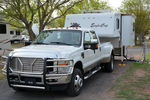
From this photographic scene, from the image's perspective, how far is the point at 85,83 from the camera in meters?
7.42

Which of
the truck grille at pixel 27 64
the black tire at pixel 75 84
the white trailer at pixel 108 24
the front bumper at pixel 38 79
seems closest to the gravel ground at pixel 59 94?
the black tire at pixel 75 84

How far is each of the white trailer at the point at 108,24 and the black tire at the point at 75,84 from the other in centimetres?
453

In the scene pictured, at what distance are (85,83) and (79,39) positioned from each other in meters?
1.81

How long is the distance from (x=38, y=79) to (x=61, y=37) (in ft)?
6.20

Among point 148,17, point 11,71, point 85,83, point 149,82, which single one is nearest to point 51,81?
point 11,71

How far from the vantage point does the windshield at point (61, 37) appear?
6.38 m

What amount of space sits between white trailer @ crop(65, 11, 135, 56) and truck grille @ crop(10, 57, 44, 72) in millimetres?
5327

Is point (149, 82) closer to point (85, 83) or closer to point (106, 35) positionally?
point (85, 83)

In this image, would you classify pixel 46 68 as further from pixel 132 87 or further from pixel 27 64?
pixel 132 87

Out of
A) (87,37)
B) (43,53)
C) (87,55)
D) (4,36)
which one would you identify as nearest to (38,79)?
(43,53)

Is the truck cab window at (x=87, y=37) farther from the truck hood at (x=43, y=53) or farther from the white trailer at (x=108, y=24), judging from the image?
the white trailer at (x=108, y=24)

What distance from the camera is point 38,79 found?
5.12 metres

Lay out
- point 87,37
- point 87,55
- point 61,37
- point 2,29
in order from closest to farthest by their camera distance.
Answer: point 61,37 → point 87,55 → point 87,37 → point 2,29

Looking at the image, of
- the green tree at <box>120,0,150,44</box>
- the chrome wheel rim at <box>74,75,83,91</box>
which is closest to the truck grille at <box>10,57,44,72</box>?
the chrome wheel rim at <box>74,75,83,91</box>
